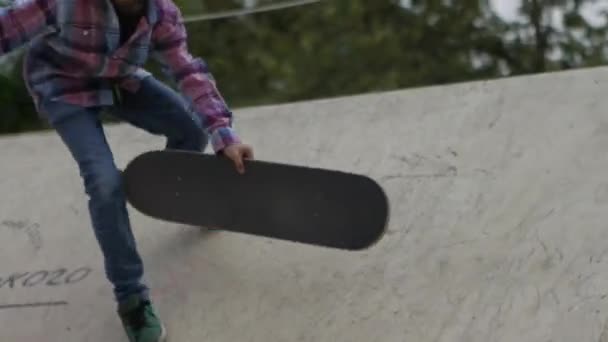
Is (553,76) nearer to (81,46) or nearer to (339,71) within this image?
(339,71)

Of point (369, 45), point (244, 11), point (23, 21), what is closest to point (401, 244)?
point (23, 21)

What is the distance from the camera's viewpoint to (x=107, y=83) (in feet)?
8.55

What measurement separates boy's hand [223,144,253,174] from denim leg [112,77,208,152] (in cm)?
24

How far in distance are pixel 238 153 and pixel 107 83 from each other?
44 centimetres

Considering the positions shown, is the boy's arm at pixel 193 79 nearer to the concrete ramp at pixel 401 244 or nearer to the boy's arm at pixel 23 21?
the boy's arm at pixel 23 21

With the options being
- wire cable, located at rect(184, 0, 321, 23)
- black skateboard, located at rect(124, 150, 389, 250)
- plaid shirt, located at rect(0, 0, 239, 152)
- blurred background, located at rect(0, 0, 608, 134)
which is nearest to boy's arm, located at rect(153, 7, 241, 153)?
plaid shirt, located at rect(0, 0, 239, 152)

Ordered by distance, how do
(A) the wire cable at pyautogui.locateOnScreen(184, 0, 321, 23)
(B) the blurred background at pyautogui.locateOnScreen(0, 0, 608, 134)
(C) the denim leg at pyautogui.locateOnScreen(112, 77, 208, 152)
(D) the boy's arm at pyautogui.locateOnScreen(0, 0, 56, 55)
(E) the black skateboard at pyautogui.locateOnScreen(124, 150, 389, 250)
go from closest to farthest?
(D) the boy's arm at pyautogui.locateOnScreen(0, 0, 56, 55) < (E) the black skateboard at pyautogui.locateOnScreen(124, 150, 389, 250) < (C) the denim leg at pyautogui.locateOnScreen(112, 77, 208, 152) < (B) the blurred background at pyautogui.locateOnScreen(0, 0, 608, 134) < (A) the wire cable at pyautogui.locateOnScreen(184, 0, 321, 23)

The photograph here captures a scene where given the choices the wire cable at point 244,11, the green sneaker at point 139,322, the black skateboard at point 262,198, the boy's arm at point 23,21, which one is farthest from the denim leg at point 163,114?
the wire cable at point 244,11

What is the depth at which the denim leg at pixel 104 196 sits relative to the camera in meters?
2.45

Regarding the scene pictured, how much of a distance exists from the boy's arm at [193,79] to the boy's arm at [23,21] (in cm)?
30

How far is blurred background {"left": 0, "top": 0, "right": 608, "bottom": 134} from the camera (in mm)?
4641

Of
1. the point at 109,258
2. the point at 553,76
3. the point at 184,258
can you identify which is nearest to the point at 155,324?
the point at 109,258

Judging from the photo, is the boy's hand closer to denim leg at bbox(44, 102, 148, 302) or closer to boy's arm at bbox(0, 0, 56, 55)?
denim leg at bbox(44, 102, 148, 302)

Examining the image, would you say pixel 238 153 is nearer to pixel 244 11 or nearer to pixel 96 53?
pixel 96 53
